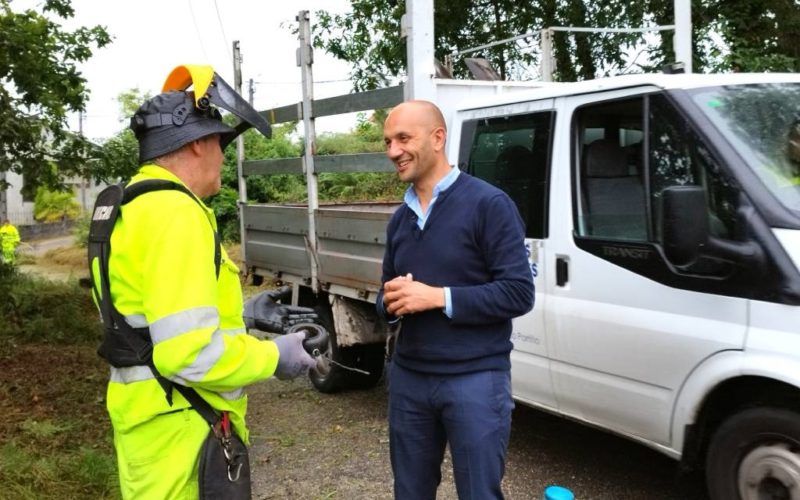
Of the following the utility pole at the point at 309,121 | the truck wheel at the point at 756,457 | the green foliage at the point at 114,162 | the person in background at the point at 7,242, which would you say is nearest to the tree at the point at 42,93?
the green foliage at the point at 114,162

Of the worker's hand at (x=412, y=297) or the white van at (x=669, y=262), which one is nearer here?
the worker's hand at (x=412, y=297)

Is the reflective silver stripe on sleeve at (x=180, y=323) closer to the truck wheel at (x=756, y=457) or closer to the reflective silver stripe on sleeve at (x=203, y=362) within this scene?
the reflective silver stripe on sleeve at (x=203, y=362)

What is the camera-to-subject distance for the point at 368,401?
20.4ft

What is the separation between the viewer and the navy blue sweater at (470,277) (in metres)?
2.53

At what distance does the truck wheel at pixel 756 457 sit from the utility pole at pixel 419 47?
245 centimetres

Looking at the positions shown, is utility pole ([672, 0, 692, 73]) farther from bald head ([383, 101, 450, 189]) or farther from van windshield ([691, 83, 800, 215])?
bald head ([383, 101, 450, 189])

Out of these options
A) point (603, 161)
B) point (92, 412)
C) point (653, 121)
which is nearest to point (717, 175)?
point (653, 121)

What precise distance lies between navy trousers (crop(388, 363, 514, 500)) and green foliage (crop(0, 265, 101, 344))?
6.05 meters

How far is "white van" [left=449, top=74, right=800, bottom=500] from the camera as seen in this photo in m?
2.91

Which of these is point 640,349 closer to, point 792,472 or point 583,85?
point 792,472

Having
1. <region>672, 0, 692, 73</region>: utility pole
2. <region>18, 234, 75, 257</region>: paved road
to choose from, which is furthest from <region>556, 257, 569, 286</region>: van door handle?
<region>18, 234, 75, 257</region>: paved road

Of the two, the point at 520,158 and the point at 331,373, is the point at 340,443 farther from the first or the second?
the point at 520,158

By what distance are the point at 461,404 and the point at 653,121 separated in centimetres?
168

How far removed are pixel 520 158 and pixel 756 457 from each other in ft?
6.30
